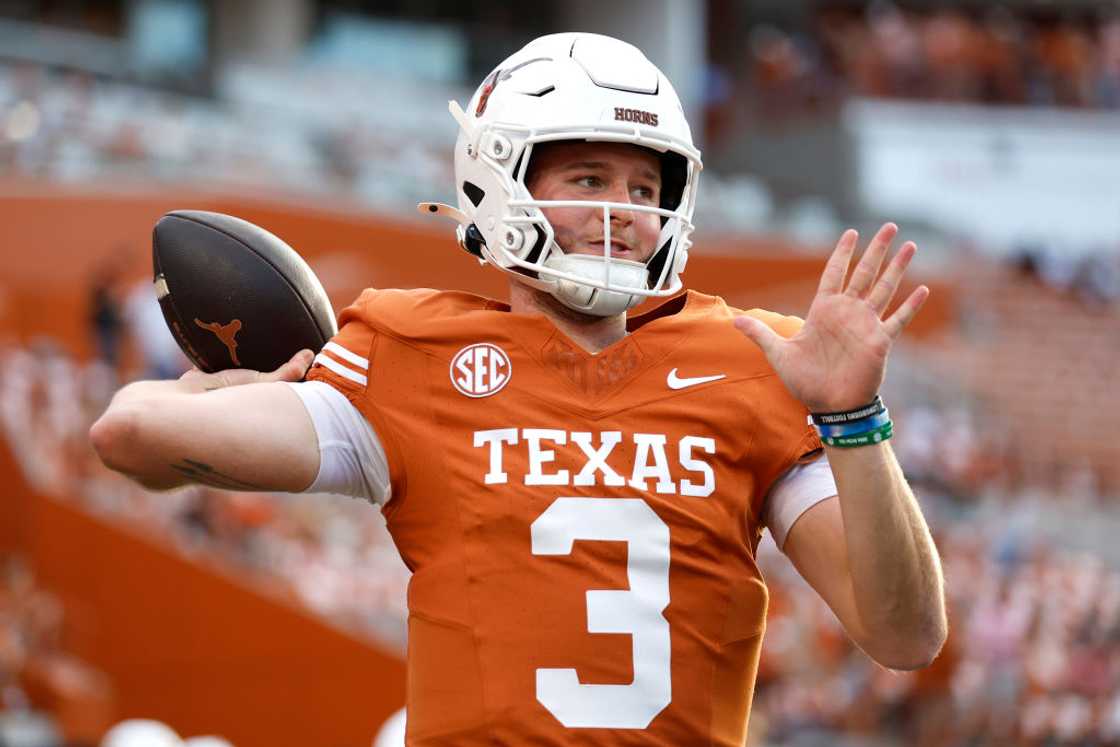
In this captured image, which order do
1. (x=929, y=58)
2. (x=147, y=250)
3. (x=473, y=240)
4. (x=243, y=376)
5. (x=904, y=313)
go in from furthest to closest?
1. (x=929, y=58)
2. (x=147, y=250)
3. (x=473, y=240)
4. (x=243, y=376)
5. (x=904, y=313)

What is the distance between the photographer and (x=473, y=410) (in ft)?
7.27

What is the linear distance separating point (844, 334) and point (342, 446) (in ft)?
2.03

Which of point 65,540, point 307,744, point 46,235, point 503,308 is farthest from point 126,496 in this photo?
Result: point 503,308

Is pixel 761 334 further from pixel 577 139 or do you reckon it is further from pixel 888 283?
pixel 577 139

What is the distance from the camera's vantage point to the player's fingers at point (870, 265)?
2.06 m

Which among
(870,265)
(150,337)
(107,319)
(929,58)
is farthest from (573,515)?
(929,58)

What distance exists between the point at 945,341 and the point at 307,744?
909 cm

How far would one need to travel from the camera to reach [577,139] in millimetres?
2316

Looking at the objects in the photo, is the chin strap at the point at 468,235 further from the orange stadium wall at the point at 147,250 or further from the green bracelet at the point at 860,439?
the orange stadium wall at the point at 147,250

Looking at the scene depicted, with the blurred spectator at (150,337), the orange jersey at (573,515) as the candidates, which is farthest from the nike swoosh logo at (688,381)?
the blurred spectator at (150,337)

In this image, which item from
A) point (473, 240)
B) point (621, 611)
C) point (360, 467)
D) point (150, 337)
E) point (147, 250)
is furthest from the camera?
point (147, 250)

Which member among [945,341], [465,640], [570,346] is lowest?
[945,341]

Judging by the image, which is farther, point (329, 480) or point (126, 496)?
point (126, 496)

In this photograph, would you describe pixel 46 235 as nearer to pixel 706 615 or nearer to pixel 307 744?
pixel 307 744
